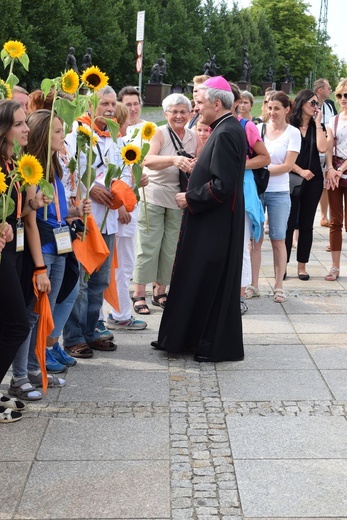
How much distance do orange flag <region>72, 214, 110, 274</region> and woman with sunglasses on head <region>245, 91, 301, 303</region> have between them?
9.26ft

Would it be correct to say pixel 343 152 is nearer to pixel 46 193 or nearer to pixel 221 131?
pixel 221 131

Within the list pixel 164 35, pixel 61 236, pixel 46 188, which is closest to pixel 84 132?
pixel 61 236

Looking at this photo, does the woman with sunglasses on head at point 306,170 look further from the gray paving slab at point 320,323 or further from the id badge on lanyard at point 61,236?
the id badge on lanyard at point 61,236

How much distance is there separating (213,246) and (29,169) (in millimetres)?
2276

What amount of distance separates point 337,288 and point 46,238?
4.60 metres

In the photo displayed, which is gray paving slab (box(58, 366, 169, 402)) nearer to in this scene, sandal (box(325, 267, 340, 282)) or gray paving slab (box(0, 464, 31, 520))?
gray paving slab (box(0, 464, 31, 520))

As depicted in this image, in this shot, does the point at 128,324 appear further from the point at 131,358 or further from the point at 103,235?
the point at 103,235

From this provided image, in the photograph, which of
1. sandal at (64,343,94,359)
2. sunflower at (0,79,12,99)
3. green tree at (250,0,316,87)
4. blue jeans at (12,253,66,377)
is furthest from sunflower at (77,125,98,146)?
green tree at (250,0,316,87)

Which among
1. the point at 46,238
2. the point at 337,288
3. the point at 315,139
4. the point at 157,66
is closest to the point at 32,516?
the point at 46,238

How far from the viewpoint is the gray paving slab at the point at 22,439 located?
502 centimetres

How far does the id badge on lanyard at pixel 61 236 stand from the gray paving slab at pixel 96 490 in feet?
5.18

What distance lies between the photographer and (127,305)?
26.5ft

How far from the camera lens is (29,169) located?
4.88 meters

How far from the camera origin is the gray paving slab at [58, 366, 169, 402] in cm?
611
